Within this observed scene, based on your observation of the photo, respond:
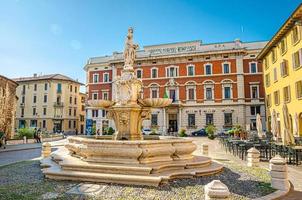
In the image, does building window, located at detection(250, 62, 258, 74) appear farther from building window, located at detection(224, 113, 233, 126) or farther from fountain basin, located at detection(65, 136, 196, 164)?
fountain basin, located at detection(65, 136, 196, 164)

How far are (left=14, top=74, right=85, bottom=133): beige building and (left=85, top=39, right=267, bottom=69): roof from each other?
14624 millimetres

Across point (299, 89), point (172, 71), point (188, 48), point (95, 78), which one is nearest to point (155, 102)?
point (299, 89)

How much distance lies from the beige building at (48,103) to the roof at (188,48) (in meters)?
14.6

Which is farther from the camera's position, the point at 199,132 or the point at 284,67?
the point at 199,132

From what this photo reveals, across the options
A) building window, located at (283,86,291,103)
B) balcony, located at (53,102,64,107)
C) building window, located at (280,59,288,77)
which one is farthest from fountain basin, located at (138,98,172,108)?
balcony, located at (53,102,64,107)

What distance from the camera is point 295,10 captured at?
760 inches

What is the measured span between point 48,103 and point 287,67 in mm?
46743

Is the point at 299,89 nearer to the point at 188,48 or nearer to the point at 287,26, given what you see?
the point at 287,26

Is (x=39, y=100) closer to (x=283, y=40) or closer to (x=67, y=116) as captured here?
(x=67, y=116)

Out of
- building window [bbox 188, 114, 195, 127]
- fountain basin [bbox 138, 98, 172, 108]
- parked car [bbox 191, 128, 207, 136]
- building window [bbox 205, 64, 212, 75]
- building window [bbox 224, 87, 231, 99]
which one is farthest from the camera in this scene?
building window [bbox 205, 64, 212, 75]

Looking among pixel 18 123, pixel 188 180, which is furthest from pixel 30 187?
pixel 18 123

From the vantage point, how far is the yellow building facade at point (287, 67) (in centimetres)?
2078

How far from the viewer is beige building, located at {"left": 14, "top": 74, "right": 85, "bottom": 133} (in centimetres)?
5247

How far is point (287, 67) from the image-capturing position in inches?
934
